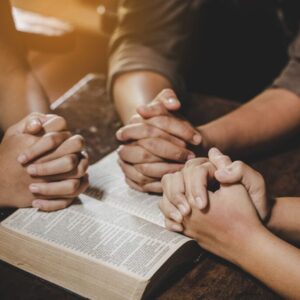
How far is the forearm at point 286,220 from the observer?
82 cm

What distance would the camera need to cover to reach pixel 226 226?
758 mm

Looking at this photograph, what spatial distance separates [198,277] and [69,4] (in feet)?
7.77

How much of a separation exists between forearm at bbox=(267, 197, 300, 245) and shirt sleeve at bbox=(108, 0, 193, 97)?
2.02 feet

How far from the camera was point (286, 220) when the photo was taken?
2.72 ft

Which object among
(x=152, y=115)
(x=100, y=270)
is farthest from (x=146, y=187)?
(x=100, y=270)

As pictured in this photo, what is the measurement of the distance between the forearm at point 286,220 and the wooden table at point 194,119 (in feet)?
0.37

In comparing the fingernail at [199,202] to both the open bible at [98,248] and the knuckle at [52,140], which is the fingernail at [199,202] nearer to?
the open bible at [98,248]

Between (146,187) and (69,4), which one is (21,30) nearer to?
(146,187)

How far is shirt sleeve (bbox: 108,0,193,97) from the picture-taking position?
4.51ft

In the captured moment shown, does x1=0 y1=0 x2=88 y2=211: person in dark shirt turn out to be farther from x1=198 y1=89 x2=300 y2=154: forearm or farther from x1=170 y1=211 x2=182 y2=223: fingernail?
x1=198 y1=89 x2=300 y2=154: forearm

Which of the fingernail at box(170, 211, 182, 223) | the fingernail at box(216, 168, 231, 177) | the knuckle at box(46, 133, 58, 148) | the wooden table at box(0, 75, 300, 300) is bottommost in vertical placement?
the wooden table at box(0, 75, 300, 300)

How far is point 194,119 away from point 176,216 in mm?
503

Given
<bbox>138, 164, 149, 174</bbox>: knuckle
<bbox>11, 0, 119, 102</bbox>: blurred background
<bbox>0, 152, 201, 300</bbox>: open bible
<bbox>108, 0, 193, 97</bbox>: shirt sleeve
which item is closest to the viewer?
<bbox>0, 152, 201, 300</bbox>: open bible

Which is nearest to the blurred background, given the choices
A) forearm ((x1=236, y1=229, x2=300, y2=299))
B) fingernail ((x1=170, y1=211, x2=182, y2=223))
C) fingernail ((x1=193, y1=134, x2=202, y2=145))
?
fingernail ((x1=193, y1=134, x2=202, y2=145))
